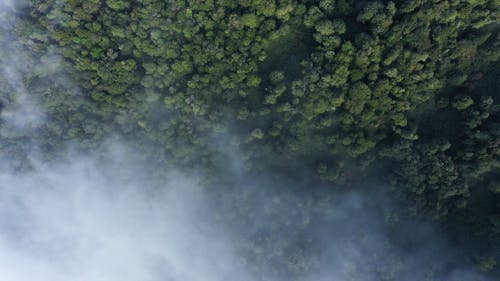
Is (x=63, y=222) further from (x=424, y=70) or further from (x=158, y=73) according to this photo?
(x=424, y=70)

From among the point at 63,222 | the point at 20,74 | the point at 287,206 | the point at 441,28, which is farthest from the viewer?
the point at 63,222

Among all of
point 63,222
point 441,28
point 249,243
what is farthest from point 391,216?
point 63,222

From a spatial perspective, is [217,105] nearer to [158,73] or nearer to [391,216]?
[158,73]

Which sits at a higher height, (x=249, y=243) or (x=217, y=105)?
(x=217, y=105)

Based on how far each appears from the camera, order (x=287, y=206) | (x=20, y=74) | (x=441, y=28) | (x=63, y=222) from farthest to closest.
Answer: (x=63, y=222) < (x=287, y=206) < (x=20, y=74) < (x=441, y=28)

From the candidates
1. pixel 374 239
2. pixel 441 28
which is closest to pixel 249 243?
pixel 374 239

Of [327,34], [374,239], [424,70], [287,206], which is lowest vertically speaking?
[374,239]

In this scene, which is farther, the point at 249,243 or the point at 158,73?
the point at 249,243
